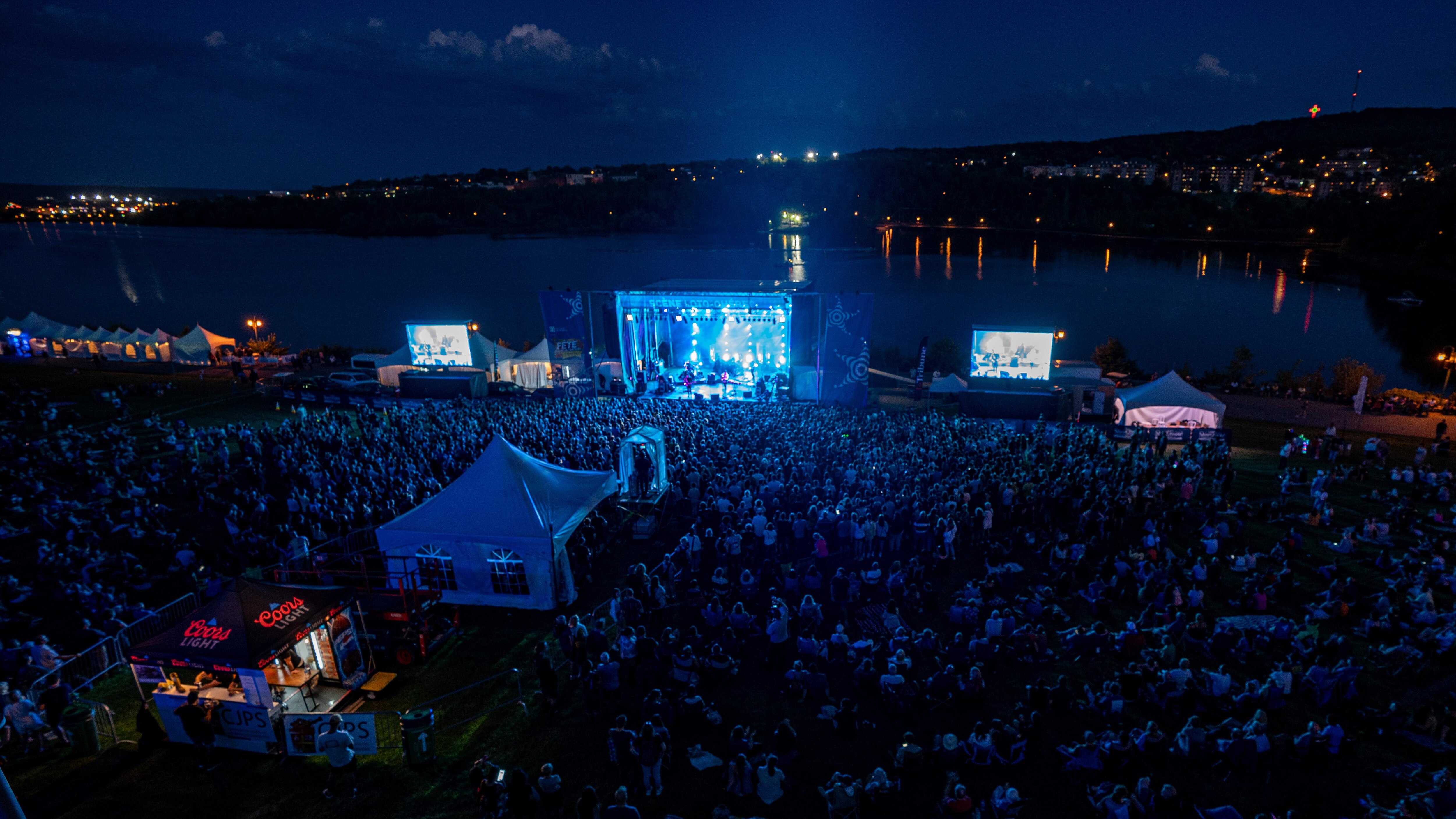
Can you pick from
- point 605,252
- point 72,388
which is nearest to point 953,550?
point 72,388

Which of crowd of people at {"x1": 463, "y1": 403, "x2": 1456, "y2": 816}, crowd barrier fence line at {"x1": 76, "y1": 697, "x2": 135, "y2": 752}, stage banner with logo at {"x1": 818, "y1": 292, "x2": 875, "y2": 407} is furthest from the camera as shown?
stage banner with logo at {"x1": 818, "y1": 292, "x2": 875, "y2": 407}

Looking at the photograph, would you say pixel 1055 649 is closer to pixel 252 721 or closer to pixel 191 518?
pixel 252 721

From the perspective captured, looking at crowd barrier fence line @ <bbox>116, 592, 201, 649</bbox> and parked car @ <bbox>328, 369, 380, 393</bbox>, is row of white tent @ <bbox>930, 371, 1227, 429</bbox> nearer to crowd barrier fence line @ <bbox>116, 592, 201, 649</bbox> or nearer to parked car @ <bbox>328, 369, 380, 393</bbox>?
crowd barrier fence line @ <bbox>116, 592, 201, 649</bbox>

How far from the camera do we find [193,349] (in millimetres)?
35969

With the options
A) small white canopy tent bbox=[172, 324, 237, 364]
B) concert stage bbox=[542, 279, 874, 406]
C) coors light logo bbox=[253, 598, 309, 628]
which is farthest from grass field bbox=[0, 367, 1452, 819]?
small white canopy tent bbox=[172, 324, 237, 364]

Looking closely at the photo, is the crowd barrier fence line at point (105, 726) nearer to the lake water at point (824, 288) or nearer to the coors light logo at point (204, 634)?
the coors light logo at point (204, 634)

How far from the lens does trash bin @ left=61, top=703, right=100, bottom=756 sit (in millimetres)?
8078

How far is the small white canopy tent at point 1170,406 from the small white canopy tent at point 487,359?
2283 centimetres

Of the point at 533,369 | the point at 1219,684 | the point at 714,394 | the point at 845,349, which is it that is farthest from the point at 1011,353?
the point at 533,369

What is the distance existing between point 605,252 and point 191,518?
359 ft

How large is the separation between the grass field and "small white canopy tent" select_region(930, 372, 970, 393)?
18042 millimetres

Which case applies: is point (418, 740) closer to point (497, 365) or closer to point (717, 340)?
point (717, 340)

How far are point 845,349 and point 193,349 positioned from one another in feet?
107

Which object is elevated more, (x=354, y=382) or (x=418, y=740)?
(x=354, y=382)
